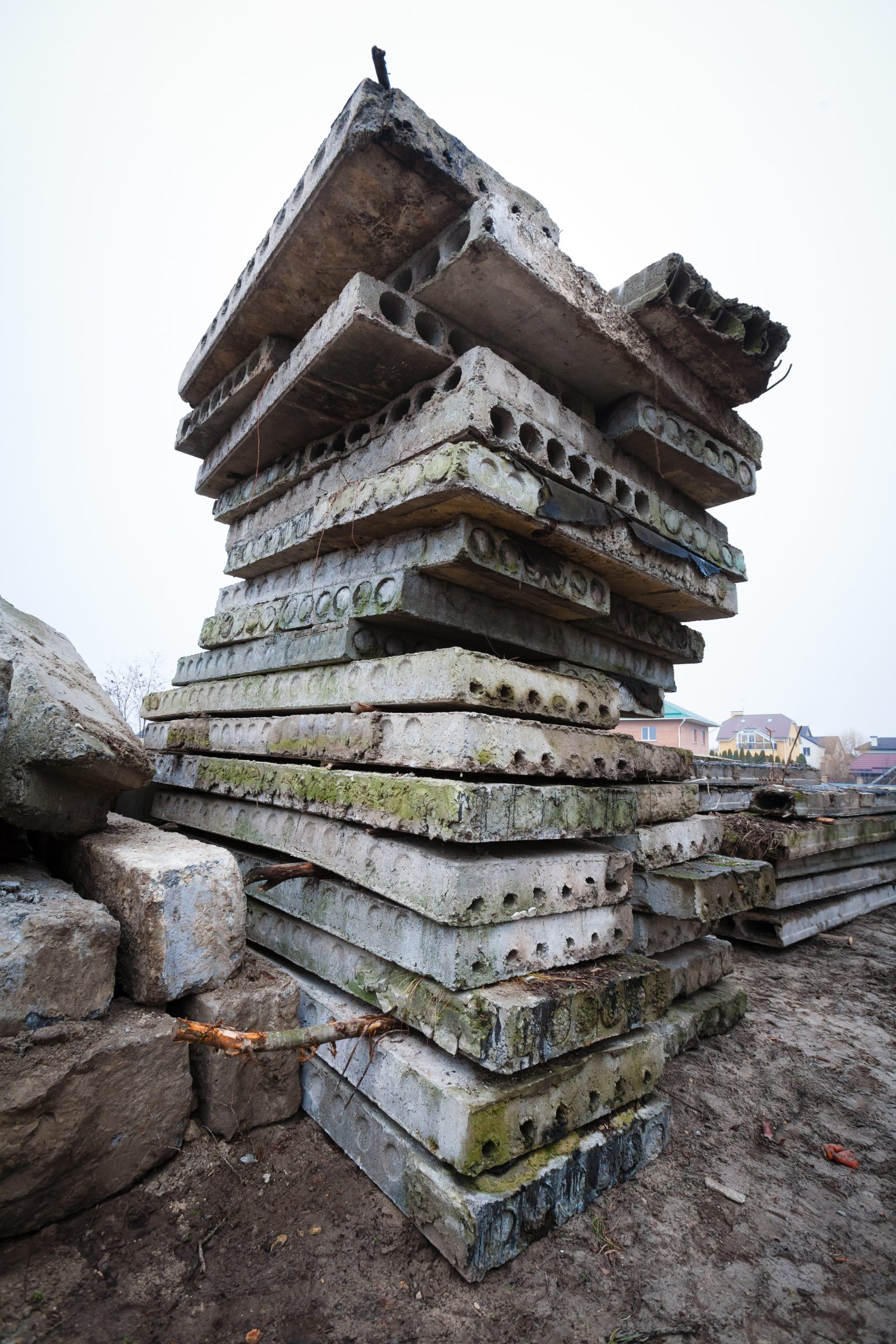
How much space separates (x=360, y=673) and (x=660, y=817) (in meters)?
1.83

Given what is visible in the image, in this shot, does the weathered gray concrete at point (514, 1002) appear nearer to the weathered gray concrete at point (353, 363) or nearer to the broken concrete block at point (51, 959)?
the broken concrete block at point (51, 959)

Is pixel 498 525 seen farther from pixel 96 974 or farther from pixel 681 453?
pixel 96 974

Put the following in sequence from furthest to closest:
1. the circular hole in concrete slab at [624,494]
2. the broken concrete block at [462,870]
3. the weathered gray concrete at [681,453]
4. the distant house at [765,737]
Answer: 1. the distant house at [765,737]
2. the weathered gray concrete at [681,453]
3. the circular hole in concrete slab at [624,494]
4. the broken concrete block at [462,870]

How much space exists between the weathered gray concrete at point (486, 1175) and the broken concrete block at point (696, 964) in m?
0.92

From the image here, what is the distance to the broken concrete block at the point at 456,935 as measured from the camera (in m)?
2.14

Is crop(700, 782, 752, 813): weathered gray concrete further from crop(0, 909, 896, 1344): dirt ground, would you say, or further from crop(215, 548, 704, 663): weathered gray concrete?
crop(0, 909, 896, 1344): dirt ground

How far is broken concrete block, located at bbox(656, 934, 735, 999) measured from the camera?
3.41 meters

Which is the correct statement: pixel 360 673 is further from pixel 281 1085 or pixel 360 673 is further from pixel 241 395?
pixel 241 395

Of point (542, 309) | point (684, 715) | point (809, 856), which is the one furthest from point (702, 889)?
point (684, 715)

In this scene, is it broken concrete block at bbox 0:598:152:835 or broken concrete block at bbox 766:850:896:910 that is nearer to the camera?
broken concrete block at bbox 0:598:152:835

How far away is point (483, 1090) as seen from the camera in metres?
2.01

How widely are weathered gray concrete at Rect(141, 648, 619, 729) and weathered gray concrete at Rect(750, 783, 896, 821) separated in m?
3.82

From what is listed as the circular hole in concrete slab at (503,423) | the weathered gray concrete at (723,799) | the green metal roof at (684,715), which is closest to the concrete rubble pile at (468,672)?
the circular hole in concrete slab at (503,423)

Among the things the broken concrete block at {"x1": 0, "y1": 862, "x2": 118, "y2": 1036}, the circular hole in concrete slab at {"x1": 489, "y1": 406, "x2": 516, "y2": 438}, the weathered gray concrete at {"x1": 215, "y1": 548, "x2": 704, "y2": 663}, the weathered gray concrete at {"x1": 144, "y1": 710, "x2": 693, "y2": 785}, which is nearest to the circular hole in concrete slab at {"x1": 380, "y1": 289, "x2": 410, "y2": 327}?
the circular hole in concrete slab at {"x1": 489, "y1": 406, "x2": 516, "y2": 438}
